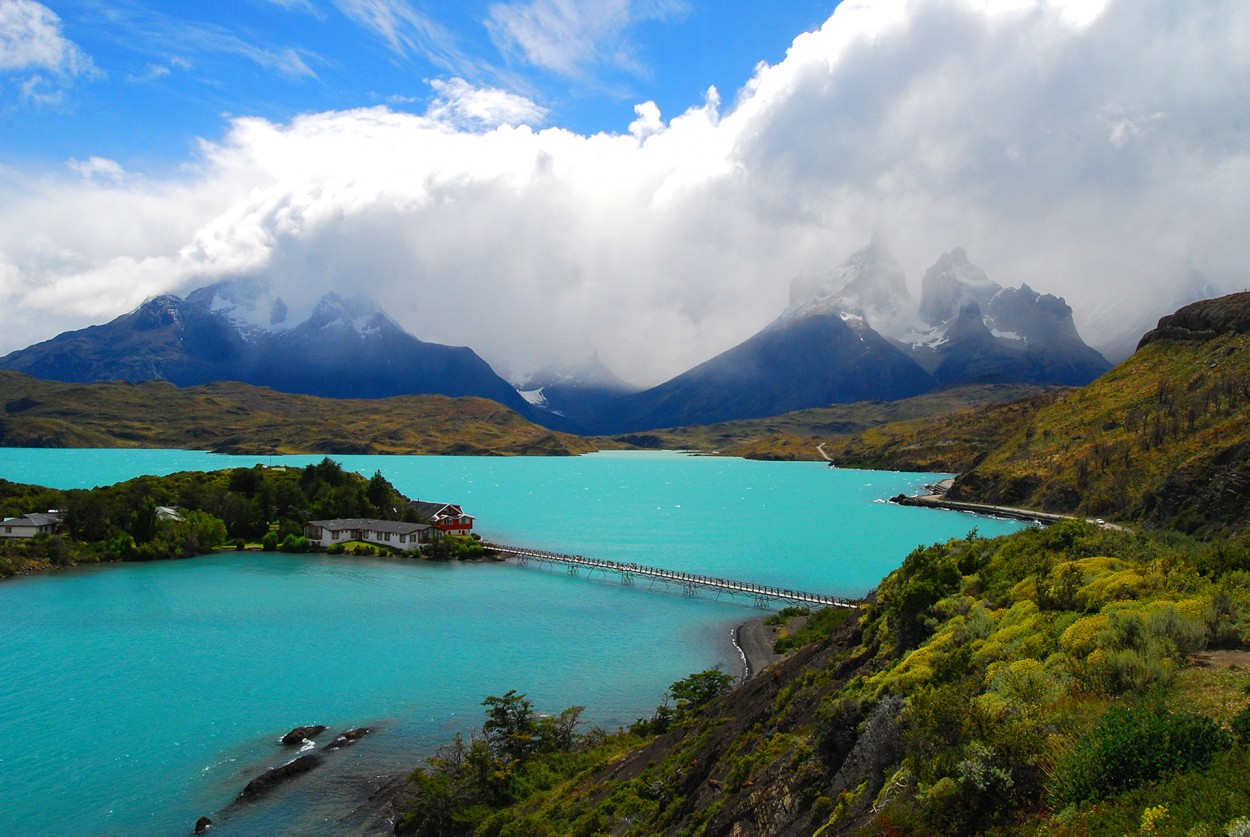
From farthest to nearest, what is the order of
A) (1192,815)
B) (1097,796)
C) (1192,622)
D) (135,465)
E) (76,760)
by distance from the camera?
(135,465), (76,760), (1192,622), (1097,796), (1192,815)

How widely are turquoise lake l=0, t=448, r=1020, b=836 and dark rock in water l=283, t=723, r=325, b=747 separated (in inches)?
25.3

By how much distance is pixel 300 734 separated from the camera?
35.7m

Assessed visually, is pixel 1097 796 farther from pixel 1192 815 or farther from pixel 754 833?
pixel 754 833

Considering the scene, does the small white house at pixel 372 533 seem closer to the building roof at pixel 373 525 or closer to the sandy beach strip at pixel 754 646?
the building roof at pixel 373 525

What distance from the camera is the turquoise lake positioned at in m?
30.6

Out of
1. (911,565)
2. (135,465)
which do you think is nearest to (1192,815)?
(911,565)

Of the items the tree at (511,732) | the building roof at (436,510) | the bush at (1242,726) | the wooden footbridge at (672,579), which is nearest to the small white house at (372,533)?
the building roof at (436,510)

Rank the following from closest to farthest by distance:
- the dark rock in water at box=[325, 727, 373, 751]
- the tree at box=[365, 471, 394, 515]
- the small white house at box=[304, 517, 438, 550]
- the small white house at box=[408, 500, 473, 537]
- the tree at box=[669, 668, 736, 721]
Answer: the tree at box=[669, 668, 736, 721], the dark rock in water at box=[325, 727, 373, 751], the small white house at box=[304, 517, 438, 550], the small white house at box=[408, 500, 473, 537], the tree at box=[365, 471, 394, 515]

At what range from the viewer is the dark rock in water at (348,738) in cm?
3462

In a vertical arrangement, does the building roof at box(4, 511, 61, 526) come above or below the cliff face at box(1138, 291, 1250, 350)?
below

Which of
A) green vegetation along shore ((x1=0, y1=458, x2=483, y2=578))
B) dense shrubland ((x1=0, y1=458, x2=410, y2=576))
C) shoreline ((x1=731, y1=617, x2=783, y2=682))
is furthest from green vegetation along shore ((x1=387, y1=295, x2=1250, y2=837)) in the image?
dense shrubland ((x1=0, y1=458, x2=410, y2=576))

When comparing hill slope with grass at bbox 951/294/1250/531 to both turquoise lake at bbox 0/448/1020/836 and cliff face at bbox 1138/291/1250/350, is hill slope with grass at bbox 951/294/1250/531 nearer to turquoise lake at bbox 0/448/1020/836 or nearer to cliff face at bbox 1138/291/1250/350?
cliff face at bbox 1138/291/1250/350

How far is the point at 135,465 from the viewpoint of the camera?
197375 mm

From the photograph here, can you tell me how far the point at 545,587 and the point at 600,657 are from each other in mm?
25327
